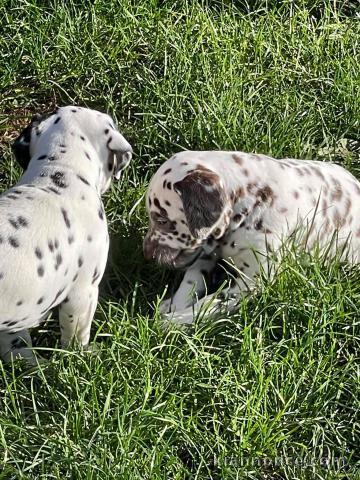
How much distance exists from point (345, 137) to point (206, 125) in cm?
116

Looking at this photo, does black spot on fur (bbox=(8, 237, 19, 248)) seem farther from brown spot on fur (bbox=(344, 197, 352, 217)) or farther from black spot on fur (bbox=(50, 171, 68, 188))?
brown spot on fur (bbox=(344, 197, 352, 217))

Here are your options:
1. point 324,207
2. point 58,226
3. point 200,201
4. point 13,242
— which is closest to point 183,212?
point 200,201

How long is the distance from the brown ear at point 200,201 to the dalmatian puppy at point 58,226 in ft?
1.38

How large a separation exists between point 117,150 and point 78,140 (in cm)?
25

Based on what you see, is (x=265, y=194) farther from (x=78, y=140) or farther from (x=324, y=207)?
(x=78, y=140)

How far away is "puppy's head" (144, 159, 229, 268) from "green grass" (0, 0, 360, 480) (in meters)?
0.26

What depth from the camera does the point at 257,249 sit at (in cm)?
602

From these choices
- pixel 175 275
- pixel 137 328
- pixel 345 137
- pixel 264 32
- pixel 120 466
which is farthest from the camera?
pixel 264 32

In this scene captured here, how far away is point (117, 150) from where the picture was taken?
5875 millimetres

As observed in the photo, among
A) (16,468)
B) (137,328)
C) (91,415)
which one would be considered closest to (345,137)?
(137,328)

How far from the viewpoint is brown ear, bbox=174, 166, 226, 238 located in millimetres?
5801

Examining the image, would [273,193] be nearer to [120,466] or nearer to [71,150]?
[71,150]

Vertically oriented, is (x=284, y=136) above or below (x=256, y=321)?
above

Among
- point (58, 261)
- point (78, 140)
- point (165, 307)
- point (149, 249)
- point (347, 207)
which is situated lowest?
point (165, 307)
